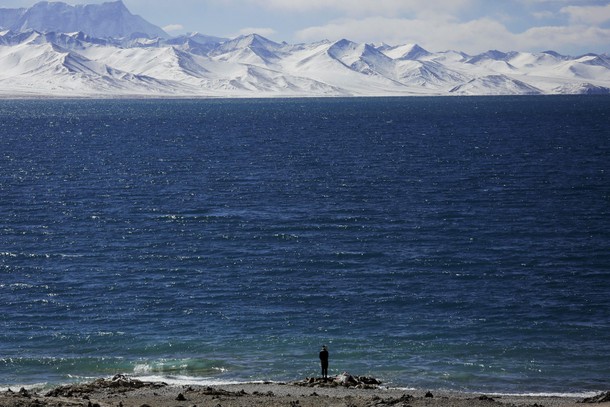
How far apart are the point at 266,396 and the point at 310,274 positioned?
2387cm

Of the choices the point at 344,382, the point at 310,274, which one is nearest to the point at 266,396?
the point at 344,382

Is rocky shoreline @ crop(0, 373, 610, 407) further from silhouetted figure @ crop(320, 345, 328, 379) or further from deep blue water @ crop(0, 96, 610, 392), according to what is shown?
deep blue water @ crop(0, 96, 610, 392)

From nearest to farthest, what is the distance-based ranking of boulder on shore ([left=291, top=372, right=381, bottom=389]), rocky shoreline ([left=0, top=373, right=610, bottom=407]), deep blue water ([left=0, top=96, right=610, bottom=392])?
1. rocky shoreline ([left=0, top=373, right=610, bottom=407])
2. boulder on shore ([left=291, top=372, right=381, bottom=389])
3. deep blue water ([left=0, top=96, right=610, bottom=392])

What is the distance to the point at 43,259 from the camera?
6203 cm

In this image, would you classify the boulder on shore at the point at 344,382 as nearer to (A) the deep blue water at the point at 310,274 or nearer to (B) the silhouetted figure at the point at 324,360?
(B) the silhouetted figure at the point at 324,360

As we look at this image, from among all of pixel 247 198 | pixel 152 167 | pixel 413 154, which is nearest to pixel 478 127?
pixel 413 154

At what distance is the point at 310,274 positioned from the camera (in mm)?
57906

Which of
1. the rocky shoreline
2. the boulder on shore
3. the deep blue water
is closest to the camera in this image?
the rocky shoreline

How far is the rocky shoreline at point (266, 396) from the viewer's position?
3222 cm

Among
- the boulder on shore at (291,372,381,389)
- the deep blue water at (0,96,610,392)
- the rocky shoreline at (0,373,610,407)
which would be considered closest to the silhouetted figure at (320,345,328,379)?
the boulder on shore at (291,372,381,389)

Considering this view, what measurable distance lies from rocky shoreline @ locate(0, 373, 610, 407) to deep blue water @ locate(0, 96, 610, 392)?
295 centimetres

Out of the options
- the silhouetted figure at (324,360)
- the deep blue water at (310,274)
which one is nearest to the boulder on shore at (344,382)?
the silhouetted figure at (324,360)

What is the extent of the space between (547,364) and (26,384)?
24.3m

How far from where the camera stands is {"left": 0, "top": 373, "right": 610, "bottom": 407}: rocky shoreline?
1268 inches
